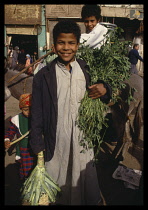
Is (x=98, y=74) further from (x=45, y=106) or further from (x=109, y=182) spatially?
(x=109, y=182)

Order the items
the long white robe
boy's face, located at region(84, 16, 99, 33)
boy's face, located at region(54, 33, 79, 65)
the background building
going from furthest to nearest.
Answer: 1. the background building
2. boy's face, located at region(84, 16, 99, 33)
3. the long white robe
4. boy's face, located at region(54, 33, 79, 65)

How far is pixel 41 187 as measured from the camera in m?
2.17

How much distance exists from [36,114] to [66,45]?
2.44 feet

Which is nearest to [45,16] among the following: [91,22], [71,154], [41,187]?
[91,22]

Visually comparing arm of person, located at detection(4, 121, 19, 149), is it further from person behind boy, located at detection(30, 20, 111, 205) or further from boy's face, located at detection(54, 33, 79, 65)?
boy's face, located at detection(54, 33, 79, 65)

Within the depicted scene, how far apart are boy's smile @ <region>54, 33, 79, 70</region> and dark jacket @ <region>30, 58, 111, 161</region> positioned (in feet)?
0.60

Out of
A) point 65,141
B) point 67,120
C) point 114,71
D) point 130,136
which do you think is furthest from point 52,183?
point 130,136

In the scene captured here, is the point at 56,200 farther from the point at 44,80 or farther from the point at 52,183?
the point at 44,80

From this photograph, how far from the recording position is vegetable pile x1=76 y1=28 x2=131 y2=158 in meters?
2.06

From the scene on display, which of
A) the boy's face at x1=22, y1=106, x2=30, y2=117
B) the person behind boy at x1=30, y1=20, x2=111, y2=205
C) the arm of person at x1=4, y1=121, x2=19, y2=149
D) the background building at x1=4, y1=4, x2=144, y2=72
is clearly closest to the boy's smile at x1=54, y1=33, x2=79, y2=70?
the person behind boy at x1=30, y1=20, x2=111, y2=205

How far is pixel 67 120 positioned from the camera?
2.07 metres

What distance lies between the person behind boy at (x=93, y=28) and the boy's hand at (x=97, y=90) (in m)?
0.97

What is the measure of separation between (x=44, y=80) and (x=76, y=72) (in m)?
0.34

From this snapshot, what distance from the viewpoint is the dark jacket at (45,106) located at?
1.96 metres
